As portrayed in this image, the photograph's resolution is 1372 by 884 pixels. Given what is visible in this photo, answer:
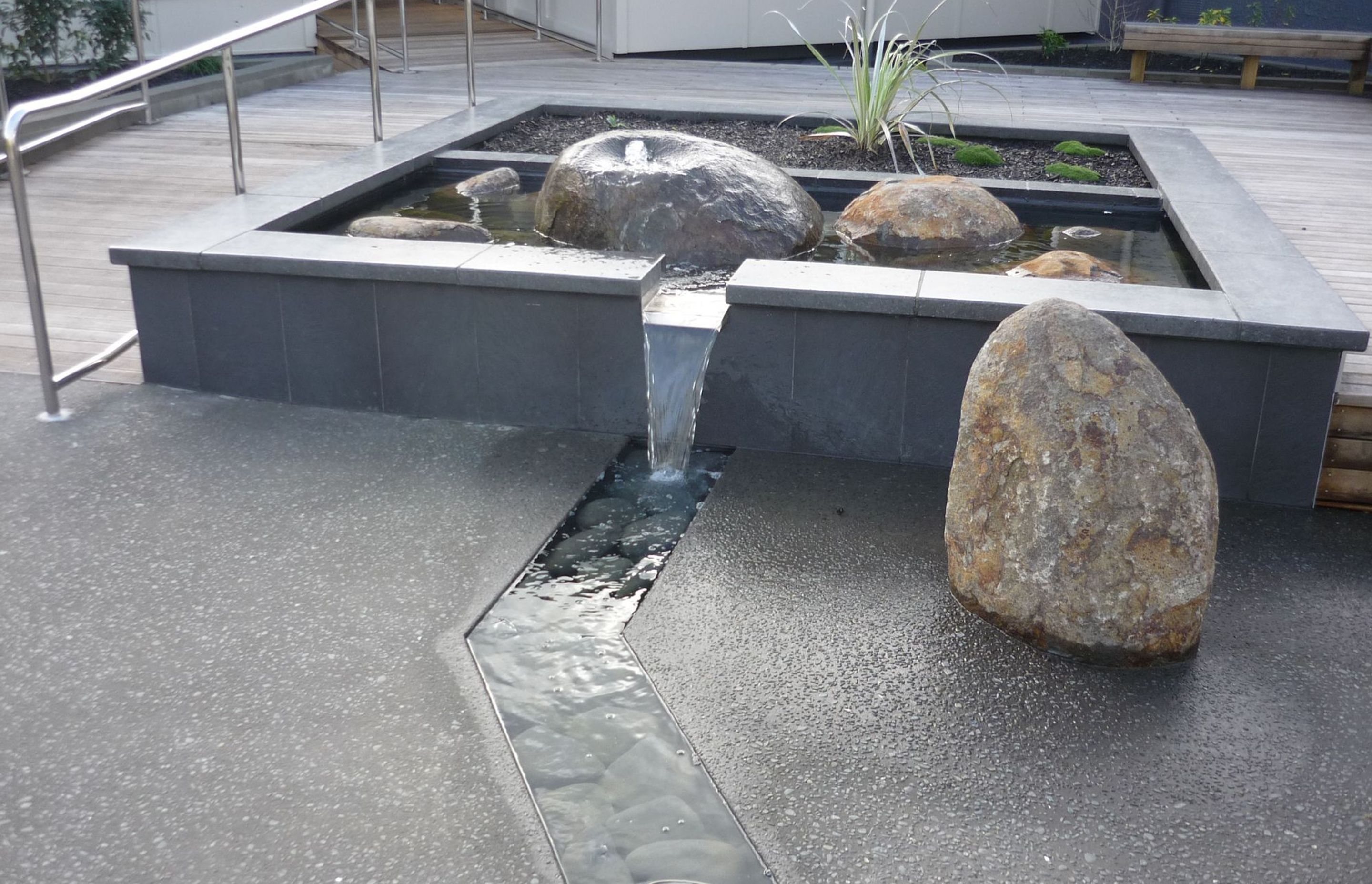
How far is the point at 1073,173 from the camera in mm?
6504

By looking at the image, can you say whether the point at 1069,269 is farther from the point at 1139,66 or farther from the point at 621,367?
the point at 1139,66

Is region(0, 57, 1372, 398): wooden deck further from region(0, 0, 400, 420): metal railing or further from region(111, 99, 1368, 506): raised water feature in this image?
region(111, 99, 1368, 506): raised water feature

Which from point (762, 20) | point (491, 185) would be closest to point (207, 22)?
point (762, 20)

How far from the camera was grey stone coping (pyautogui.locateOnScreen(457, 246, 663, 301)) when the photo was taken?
A: 415 cm

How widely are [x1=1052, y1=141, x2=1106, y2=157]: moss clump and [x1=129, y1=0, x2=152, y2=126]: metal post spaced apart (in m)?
5.99

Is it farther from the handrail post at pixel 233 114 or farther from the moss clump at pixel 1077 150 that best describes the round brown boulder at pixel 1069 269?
the handrail post at pixel 233 114

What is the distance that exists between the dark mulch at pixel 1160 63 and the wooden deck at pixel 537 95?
1.14m

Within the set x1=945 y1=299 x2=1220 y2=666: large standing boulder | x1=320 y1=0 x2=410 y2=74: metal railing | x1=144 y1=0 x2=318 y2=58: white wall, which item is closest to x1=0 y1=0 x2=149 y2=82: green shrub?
x1=144 y1=0 x2=318 y2=58: white wall

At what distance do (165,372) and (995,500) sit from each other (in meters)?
3.27

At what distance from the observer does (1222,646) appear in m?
3.09

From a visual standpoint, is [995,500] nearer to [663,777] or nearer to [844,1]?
[663,777]

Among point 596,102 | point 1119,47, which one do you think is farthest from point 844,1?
point 596,102

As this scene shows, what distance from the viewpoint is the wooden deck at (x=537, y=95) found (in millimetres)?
5461

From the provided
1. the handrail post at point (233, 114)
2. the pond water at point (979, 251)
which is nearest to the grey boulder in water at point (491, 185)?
the pond water at point (979, 251)
